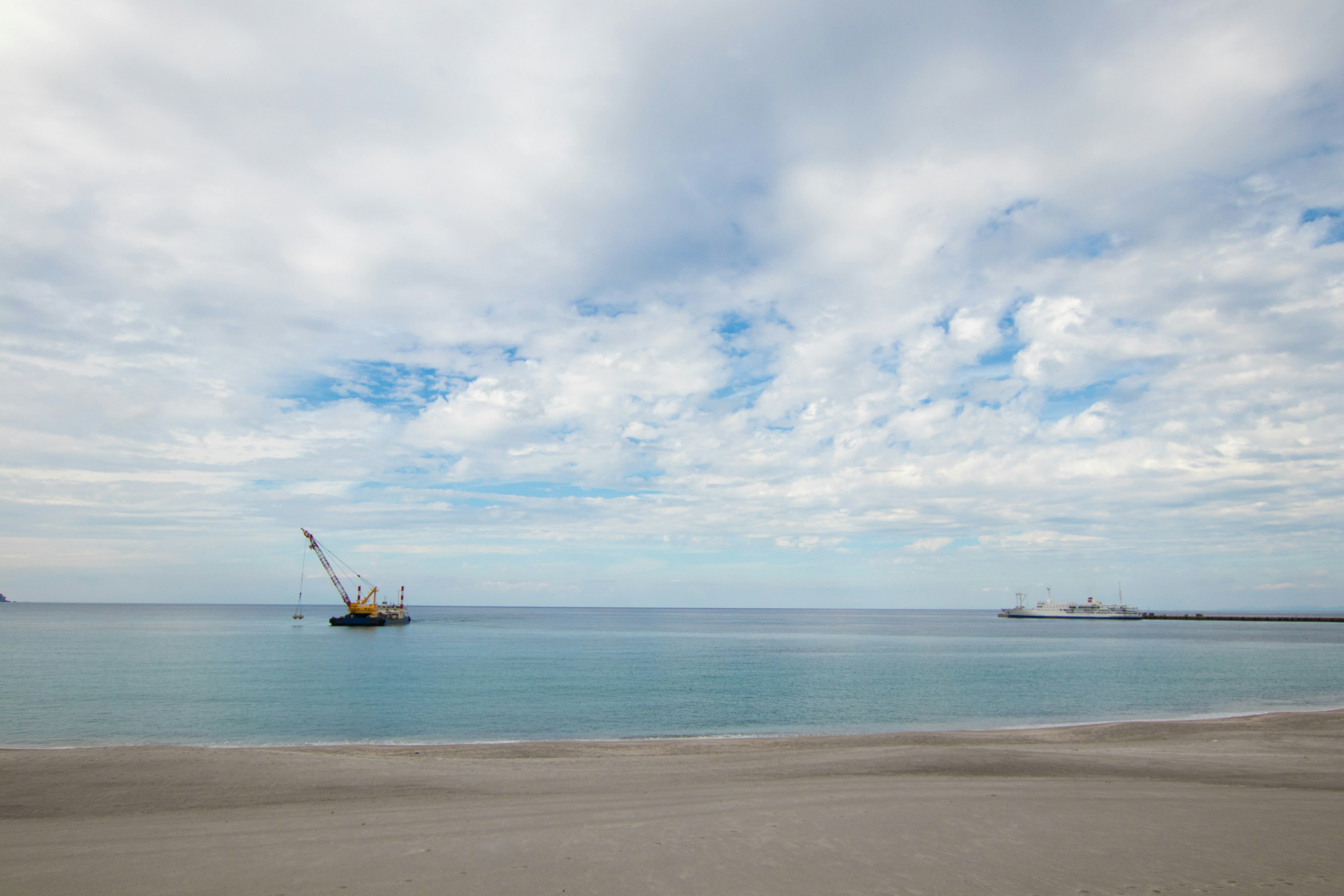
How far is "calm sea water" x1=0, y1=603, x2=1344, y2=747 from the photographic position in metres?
33.6

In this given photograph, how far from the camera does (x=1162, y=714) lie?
122ft

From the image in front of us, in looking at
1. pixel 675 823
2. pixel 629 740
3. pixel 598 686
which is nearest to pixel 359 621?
pixel 598 686

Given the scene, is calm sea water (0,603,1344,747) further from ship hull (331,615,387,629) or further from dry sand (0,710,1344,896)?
ship hull (331,615,387,629)

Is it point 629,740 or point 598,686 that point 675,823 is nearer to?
point 629,740

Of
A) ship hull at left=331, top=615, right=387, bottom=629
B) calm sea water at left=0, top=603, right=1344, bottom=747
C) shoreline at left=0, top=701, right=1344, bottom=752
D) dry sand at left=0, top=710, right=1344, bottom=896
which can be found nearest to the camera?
dry sand at left=0, top=710, right=1344, bottom=896

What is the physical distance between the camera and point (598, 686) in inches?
1937

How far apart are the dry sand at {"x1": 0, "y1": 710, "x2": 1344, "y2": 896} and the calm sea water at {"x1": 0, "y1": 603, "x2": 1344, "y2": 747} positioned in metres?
12.2

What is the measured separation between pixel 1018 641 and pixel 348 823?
113 m

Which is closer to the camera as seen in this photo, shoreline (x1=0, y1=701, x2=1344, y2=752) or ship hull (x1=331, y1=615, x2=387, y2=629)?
shoreline (x1=0, y1=701, x2=1344, y2=752)

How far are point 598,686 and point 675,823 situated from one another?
37.5 meters

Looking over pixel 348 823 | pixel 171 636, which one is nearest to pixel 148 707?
pixel 348 823

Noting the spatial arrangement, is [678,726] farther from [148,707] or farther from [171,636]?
[171,636]

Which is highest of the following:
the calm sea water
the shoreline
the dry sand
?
the dry sand

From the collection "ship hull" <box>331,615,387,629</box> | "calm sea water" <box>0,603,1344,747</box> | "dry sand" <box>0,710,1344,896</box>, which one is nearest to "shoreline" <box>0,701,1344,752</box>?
"calm sea water" <box>0,603,1344,747</box>
